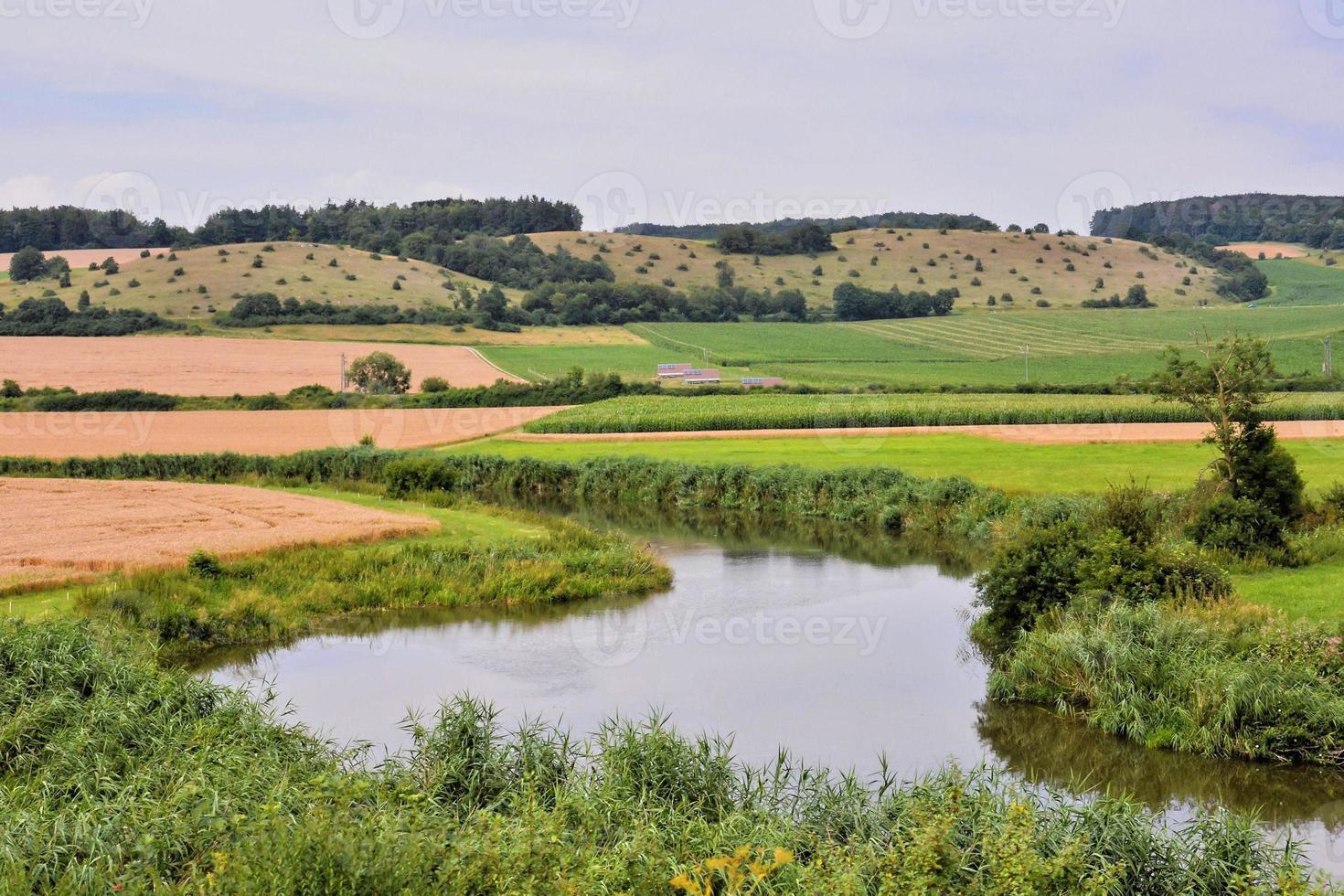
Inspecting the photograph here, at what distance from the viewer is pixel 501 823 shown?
10.2 meters

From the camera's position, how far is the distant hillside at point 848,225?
158m

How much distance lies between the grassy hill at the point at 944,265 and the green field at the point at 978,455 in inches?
3172

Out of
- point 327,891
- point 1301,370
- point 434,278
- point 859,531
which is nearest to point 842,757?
point 327,891

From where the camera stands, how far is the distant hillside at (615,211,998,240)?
158 meters

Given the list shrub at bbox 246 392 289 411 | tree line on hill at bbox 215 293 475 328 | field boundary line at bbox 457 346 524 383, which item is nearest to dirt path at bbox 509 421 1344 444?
shrub at bbox 246 392 289 411

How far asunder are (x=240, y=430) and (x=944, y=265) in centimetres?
9816

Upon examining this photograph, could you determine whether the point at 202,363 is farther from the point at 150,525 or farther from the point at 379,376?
the point at 150,525

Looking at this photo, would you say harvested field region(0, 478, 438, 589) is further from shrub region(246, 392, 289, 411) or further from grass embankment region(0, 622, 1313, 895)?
shrub region(246, 392, 289, 411)

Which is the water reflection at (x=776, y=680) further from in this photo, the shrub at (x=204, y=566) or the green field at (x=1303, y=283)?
the green field at (x=1303, y=283)

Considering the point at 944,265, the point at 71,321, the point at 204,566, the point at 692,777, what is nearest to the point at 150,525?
the point at 204,566

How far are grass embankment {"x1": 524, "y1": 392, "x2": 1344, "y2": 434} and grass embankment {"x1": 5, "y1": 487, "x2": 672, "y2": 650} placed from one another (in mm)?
27788

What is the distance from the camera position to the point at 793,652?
1972 centimetres

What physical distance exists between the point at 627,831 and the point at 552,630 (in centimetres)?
1101

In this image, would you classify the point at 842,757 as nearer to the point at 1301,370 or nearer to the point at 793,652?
the point at 793,652
